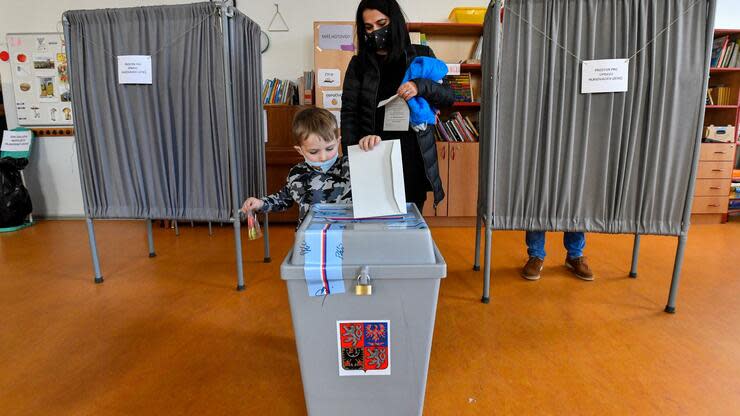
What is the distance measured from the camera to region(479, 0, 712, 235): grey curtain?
5.27 ft

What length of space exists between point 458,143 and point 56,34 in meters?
3.43

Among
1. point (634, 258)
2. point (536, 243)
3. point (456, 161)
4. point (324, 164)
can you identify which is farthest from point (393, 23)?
point (456, 161)

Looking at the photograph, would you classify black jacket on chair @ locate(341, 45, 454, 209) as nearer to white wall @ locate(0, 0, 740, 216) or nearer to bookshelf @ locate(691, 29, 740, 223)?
white wall @ locate(0, 0, 740, 216)

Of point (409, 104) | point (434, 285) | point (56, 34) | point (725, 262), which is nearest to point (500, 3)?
point (409, 104)

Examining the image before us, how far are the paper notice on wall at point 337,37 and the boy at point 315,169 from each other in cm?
208

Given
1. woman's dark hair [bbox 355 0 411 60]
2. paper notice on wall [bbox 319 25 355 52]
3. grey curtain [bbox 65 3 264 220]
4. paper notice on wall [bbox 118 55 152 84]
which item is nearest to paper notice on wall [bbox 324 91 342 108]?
paper notice on wall [bbox 319 25 355 52]

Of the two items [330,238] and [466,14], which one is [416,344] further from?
[466,14]

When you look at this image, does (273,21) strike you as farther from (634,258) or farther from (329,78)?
(634,258)

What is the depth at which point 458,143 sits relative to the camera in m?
3.24

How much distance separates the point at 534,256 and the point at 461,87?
5.60 ft

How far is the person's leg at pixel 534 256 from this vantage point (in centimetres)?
213

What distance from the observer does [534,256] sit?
A: 2174 mm

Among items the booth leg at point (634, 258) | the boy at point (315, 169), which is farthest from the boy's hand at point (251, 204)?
the booth leg at point (634, 258)

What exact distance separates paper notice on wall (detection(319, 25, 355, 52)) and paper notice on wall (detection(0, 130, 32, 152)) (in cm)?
259
